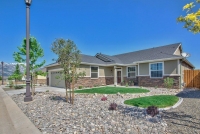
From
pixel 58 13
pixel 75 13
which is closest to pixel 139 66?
pixel 75 13

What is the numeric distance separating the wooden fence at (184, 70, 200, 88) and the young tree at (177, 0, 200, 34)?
12720 millimetres

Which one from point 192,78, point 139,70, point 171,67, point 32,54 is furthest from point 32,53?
point 192,78

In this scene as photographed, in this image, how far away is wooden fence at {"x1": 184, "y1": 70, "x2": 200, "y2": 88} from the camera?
43.8 ft

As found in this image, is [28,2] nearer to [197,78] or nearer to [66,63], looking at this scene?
[66,63]

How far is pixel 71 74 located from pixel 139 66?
11561 mm

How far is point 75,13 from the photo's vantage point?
43.0 ft

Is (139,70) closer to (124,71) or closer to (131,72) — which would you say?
(131,72)

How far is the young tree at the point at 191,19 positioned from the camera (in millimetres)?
3094

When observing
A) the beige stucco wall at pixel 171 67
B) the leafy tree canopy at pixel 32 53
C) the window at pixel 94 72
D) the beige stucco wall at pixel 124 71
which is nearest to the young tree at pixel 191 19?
the leafy tree canopy at pixel 32 53

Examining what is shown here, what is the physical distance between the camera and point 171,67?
522 inches

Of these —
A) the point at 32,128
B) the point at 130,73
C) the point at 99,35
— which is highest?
the point at 99,35

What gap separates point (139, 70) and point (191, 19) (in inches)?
522

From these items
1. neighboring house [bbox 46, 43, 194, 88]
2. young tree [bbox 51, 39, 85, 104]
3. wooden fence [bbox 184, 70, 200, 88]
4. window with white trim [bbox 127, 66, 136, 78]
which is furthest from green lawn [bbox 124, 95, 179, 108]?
window with white trim [bbox 127, 66, 136, 78]

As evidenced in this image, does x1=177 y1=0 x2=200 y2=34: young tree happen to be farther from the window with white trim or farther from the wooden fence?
the window with white trim
